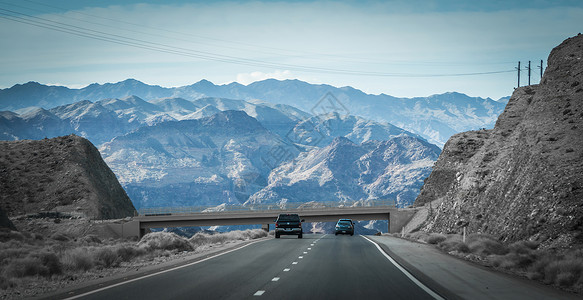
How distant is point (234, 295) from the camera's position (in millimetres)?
15812

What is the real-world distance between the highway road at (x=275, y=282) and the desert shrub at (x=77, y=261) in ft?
12.1

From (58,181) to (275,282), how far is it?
104 m

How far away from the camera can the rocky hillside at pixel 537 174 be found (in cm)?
3622

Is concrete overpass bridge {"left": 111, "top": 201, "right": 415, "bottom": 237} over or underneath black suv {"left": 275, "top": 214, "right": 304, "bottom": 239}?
underneath

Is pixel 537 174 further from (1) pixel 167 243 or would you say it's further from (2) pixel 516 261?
(1) pixel 167 243

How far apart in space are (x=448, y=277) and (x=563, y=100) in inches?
1542

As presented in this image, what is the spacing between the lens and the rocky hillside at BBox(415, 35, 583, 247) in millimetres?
36219

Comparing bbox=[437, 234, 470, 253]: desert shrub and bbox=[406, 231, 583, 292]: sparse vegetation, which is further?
bbox=[437, 234, 470, 253]: desert shrub

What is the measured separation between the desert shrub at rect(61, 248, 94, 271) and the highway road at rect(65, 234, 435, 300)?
12.1 ft

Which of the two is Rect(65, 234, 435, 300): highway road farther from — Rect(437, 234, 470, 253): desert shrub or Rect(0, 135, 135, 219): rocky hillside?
Rect(0, 135, 135, 219): rocky hillside

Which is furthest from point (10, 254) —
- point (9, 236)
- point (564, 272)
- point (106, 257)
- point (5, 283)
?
point (9, 236)

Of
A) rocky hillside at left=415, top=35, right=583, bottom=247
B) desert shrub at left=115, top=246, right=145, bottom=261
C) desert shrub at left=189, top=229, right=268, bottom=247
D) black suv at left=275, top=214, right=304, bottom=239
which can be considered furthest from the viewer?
black suv at left=275, top=214, right=304, bottom=239

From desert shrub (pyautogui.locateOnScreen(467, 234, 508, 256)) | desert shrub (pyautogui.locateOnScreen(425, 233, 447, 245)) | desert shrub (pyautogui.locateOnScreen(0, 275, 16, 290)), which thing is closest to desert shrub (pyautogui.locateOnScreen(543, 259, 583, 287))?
desert shrub (pyautogui.locateOnScreen(467, 234, 508, 256))

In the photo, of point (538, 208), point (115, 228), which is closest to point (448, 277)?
point (538, 208)
